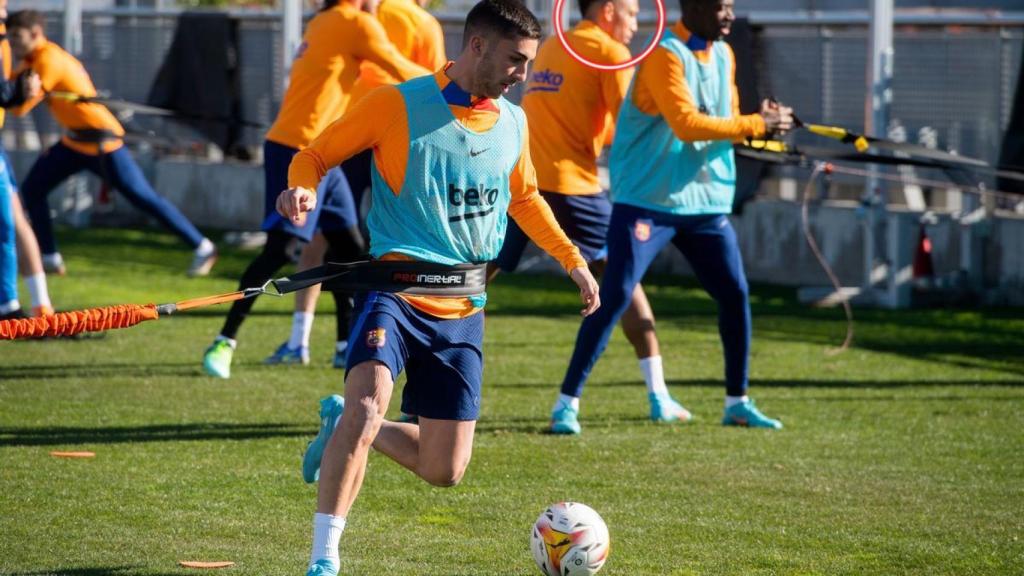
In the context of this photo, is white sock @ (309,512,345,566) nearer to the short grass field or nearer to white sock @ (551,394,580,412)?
the short grass field

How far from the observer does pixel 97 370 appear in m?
10.3

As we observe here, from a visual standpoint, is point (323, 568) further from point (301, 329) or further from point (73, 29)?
point (73, 29)

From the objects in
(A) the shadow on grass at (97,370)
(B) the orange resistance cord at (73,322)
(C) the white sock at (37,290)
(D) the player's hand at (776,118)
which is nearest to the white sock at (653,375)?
(D) the player's hand at (776,118)

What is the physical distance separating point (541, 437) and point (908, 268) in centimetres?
667

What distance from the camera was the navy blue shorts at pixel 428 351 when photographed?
18.2ft

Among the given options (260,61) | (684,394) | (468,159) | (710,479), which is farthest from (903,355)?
(260,61)

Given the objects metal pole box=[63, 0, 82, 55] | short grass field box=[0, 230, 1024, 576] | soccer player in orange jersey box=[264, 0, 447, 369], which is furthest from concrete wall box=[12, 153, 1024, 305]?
metal pole box=[63, 0, 82, 55]

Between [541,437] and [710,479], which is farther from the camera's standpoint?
[541,437]

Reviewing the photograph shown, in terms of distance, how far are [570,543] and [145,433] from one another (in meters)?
3.32

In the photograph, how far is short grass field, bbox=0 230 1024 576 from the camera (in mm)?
6168

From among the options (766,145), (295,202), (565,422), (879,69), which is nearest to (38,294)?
(565,422)

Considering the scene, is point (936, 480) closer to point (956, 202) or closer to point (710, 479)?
point (710, 479)

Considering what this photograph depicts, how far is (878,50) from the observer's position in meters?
14.0

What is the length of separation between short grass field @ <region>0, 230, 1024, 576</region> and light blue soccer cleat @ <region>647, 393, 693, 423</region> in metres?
0.12
